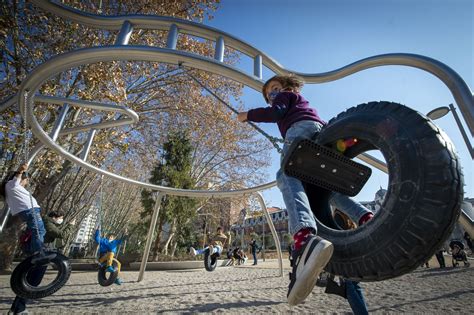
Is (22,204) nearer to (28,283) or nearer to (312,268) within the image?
(28,283)

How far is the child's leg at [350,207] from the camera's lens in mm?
1696

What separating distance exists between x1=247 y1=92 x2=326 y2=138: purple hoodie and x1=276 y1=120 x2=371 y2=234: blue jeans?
0.17 ft

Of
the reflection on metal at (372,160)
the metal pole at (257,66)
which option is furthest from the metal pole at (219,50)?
the reflection on metal at (372,160)

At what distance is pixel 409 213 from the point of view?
1.02 metres

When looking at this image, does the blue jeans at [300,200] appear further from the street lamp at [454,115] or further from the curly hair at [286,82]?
the street lamp at [454,115]

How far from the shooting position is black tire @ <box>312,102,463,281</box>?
3.26 feet

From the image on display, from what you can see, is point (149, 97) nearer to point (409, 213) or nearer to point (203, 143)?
point (203, 143)

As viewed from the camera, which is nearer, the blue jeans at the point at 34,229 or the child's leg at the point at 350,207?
the child's leg at the point at 350,207

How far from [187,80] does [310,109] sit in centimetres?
948

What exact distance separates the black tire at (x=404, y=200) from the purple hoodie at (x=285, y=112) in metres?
0.49

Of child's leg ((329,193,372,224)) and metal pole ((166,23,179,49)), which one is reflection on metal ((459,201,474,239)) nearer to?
child's leg ((329,193,372,224))

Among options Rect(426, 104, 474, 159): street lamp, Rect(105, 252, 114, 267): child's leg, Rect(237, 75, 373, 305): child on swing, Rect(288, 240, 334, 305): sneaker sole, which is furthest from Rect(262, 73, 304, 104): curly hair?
Rect(105, 252, 114, 267): child's leg

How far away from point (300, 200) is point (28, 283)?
3602mm

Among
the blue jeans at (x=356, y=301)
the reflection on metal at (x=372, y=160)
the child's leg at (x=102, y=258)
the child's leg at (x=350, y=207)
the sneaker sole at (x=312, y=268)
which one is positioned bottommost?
the blue jeans at (x=356, y=301)
